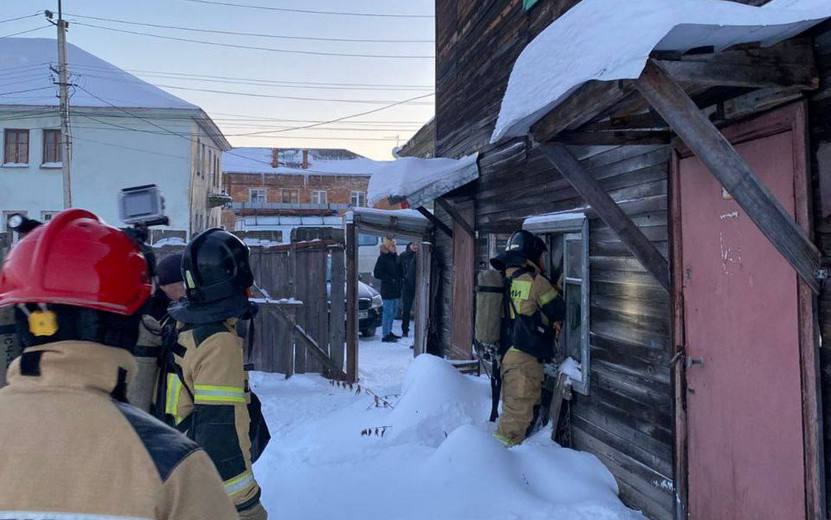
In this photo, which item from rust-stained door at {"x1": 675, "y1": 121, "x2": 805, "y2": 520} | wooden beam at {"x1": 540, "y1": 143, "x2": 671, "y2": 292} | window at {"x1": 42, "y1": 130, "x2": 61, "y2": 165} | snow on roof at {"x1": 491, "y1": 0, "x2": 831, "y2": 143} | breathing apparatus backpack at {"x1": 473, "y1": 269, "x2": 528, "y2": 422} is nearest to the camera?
snow on roof at {"x1": 491, "y1": 0, "x2": 831, "y2": 143}

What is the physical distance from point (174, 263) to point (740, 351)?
3266 mm

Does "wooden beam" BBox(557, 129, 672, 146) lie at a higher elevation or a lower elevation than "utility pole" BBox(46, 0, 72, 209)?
lower

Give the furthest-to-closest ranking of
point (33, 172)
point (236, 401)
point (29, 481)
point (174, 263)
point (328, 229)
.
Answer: point (33, 172), point (328, 229), point (174, 263), point (236, 401), point (29, 481)

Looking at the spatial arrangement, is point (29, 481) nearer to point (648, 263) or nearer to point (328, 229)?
point (648, 263)

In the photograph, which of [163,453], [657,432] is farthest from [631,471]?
[163,453]

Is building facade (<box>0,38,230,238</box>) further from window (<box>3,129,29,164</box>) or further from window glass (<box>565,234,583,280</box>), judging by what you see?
window glass (<box>565,234,583,280</box>)

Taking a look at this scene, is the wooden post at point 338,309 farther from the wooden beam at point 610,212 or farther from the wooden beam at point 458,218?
the wooden beam at point 610,212

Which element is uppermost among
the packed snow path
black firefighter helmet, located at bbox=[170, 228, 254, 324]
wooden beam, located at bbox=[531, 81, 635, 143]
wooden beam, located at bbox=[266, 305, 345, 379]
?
wooden beam, located at bbox=[531, 81, 635, 143]

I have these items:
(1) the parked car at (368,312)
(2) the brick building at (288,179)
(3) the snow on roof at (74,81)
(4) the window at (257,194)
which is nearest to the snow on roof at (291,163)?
(2) the brick building at (288,179)

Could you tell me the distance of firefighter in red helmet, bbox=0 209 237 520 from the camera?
3.21ft

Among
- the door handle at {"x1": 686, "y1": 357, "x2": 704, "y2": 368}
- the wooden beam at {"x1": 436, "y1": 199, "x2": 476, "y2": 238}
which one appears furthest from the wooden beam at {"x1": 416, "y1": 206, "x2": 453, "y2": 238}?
the door handle at {"x1": 686, "y1": 357, "x2": 704, "y2": 368}

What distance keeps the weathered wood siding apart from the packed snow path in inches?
67.5

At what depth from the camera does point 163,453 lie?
41.1 inches

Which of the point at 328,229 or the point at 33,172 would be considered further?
the point at 33,172
